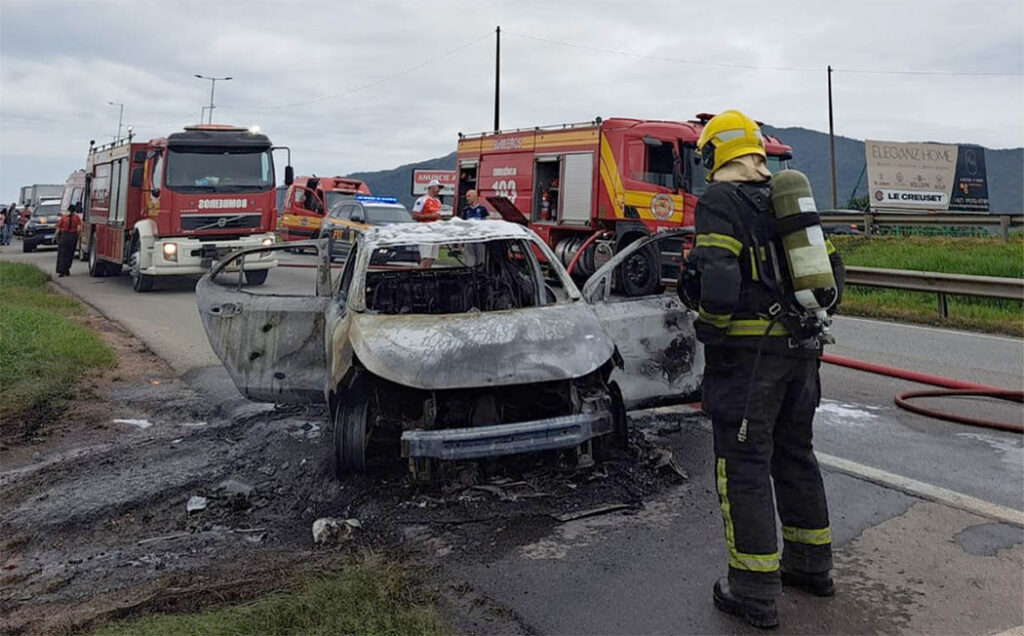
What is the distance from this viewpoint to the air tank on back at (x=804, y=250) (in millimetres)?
3426

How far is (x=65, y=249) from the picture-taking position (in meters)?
19.5

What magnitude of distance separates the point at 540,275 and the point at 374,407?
1789mm

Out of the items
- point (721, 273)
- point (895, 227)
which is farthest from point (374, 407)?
point (895, 227)

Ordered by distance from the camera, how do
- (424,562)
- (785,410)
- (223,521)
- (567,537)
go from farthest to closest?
(223,521)
(567,537)
(424,562)
(785,410)

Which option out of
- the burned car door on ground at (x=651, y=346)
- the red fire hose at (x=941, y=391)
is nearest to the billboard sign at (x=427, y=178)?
the red fire hose at (x=941, y=391)

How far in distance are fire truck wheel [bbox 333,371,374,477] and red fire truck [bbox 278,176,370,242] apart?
1984 centimetres

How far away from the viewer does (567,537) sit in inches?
163

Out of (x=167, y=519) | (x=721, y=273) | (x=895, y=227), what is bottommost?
(x=167, y=519)

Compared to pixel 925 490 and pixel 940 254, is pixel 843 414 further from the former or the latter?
pixel 940 254

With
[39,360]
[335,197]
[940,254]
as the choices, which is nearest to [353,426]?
[39,360]

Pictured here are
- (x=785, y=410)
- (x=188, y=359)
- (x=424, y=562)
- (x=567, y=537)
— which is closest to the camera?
(x=785, y=410)

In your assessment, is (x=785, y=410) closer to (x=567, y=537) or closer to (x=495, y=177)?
(x=567, y=537)

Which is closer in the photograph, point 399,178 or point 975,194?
point 975,194

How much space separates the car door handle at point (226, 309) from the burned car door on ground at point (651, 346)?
2.30 metres
